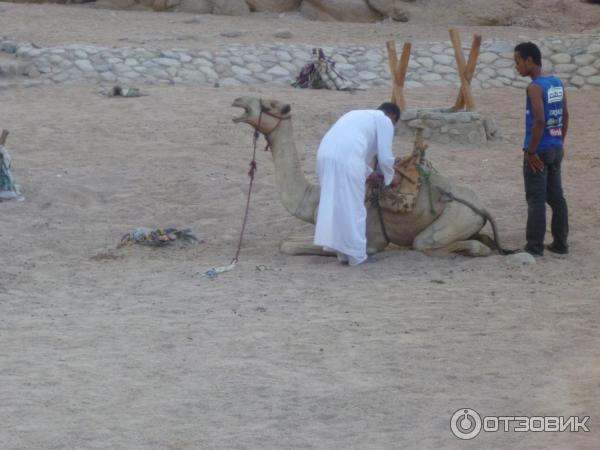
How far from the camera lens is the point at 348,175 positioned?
9.70 m

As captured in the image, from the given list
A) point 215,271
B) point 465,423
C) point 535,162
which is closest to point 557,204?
point 535,162

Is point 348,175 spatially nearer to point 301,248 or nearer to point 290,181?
point 290,181

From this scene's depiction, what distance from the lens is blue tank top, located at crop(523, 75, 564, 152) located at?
32.2 ft

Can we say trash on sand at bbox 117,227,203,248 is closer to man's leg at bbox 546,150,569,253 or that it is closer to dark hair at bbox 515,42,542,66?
man's leg at bbox 546,150,569,253

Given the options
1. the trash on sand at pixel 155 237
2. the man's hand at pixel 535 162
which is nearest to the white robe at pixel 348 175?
the man's hand at pixel 535 162

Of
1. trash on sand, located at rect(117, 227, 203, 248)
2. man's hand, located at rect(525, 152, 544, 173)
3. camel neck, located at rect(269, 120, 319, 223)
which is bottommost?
trash on sand, located at rect(117, 227, 203, 248)

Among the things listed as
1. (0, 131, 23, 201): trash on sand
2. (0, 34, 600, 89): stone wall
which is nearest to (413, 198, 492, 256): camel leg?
(0, 131, 23, 201): trash on sand

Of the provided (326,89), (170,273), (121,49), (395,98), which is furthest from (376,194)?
(121,49)

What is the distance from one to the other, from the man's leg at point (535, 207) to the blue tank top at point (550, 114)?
213 mm

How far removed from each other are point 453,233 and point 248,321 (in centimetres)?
247

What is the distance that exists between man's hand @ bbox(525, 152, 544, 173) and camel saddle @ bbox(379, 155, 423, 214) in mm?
892

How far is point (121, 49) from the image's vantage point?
1856cm

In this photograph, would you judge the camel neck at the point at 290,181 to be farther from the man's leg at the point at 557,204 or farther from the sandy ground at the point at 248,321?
the man's leg at the point at 557,204

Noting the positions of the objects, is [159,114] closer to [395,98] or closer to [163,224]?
[395,98]
